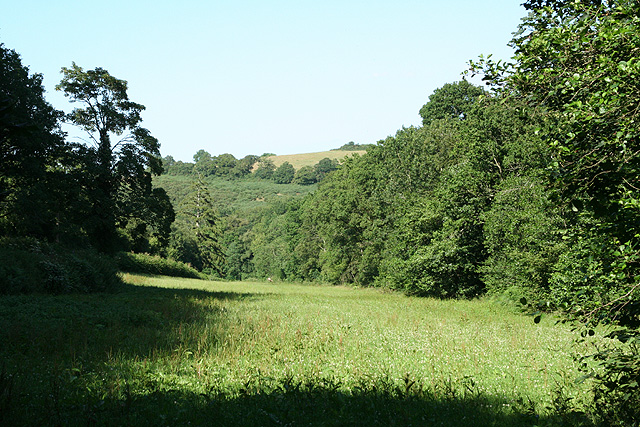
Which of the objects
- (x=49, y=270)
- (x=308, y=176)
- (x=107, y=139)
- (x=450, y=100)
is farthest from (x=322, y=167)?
(x=49, y=270)

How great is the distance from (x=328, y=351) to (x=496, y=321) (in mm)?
9701

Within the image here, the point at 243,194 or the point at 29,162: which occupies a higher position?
the point at 29,162

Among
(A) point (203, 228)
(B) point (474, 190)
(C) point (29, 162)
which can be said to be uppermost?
(C) point (29, 162)

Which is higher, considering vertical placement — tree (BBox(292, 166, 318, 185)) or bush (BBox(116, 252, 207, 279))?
tree (BBox(292, 166, 318, 185))

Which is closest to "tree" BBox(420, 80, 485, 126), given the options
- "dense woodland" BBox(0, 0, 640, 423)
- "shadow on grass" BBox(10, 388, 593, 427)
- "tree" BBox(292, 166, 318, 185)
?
"dense woodland" BBox(0, 0, 640, 423)

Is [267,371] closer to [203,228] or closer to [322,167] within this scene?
[203,228]

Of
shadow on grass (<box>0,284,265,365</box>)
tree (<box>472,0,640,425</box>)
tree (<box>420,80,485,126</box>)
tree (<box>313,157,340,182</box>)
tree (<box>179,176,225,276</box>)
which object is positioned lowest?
tree (<box>179,176,225,276</box>)

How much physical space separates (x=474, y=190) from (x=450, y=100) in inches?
859

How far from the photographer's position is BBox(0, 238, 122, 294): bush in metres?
17.3

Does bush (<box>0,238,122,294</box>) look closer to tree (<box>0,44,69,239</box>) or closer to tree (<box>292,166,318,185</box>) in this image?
tree (<box>0,44,69,239</box>)

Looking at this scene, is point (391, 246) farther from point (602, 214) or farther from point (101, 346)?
point (602, 214)

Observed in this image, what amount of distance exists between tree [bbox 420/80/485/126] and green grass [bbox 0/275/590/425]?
36.5m

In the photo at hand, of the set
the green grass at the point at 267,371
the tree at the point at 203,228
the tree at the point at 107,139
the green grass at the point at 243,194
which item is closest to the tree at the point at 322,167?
the green grass at the point at 243,194

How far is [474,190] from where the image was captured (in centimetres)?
2984
